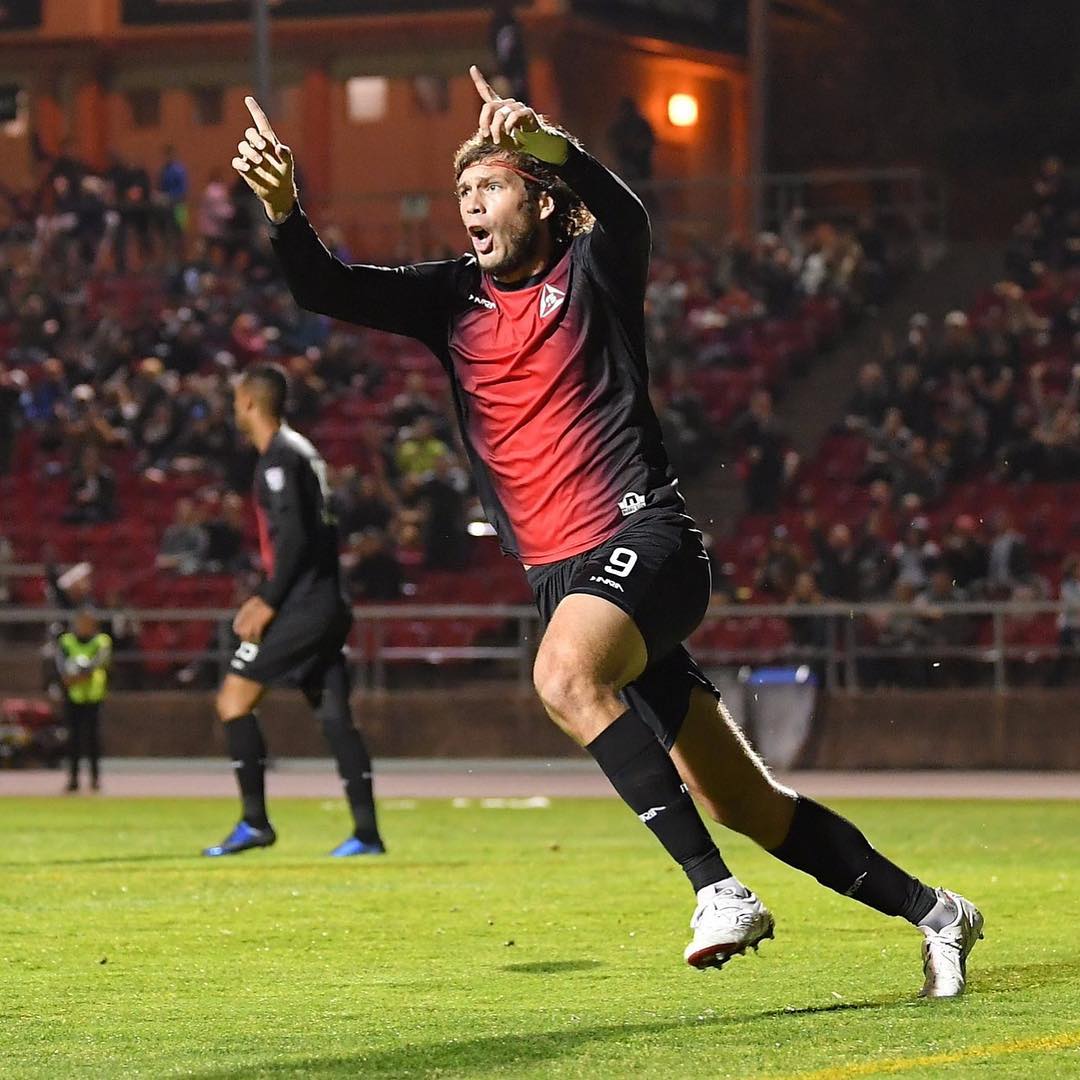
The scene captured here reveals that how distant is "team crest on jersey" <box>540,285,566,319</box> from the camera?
6.39 m

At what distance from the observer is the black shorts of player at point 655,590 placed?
600cm

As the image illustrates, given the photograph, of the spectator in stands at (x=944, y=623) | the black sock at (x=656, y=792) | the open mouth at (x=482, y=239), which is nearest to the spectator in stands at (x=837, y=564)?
the spectator in stands at (x=944, y=623)

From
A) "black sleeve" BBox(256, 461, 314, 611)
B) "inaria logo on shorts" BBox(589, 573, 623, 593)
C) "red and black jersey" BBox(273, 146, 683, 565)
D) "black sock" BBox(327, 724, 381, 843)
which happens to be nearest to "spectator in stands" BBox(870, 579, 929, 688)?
"black sock" BBox(327, 724, 381, 843)

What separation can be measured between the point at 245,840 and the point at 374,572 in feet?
36.4

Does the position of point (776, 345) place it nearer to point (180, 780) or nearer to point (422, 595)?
point (422, 595)

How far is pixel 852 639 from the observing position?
805 inches

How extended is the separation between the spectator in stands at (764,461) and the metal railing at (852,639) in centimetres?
341

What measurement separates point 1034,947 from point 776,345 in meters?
21.1

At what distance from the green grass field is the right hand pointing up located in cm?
207

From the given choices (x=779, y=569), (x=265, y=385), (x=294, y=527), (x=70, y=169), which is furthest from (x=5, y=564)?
(x=294, y=527)

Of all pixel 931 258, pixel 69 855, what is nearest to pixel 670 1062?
pixel 69 855

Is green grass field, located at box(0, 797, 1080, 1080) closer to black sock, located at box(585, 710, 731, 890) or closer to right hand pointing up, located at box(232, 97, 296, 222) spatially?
black sock, located at box(585, 710, 731, 890)

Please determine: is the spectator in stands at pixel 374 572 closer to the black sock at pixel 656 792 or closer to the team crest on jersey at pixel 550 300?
the team crest on jersey at pixel 550 300

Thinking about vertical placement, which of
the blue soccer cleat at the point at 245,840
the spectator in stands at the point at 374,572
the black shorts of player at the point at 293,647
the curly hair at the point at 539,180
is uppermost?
the curly hair at the point at 539,180
